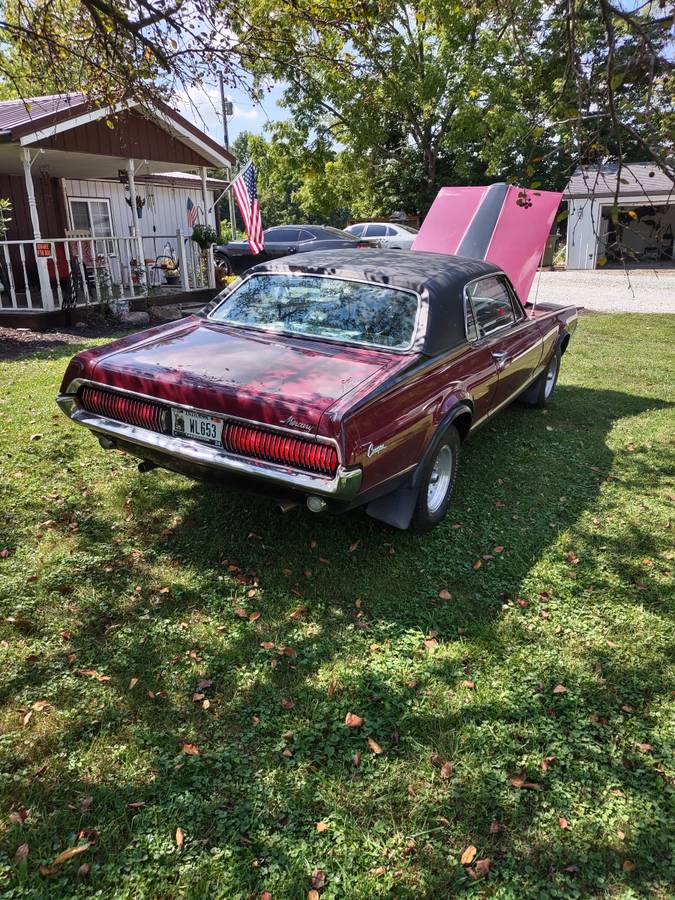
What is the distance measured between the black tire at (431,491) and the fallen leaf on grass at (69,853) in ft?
8.26

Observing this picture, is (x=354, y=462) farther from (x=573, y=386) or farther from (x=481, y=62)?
(x=481, y=62)

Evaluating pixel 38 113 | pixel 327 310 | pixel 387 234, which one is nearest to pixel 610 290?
pixel 387 234

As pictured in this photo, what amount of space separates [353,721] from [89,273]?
42.1 feet

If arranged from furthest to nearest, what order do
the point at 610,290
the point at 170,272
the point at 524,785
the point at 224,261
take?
1. the point at 610,290
2. the point at 224,261
3. the point at 170,272
4. the point at 524,785

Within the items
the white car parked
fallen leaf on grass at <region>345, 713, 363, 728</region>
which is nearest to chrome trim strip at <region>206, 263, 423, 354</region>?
fallen leaf on grass at <region>345, 713, 363, 728</region>

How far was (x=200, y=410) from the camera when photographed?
3.59 meters

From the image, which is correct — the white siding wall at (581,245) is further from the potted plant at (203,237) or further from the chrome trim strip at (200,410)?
the chrome trim strip at (200,410)

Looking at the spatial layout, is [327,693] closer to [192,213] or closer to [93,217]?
[93,217]

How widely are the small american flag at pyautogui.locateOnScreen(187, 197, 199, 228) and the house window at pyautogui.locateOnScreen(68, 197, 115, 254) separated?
2.35 meters

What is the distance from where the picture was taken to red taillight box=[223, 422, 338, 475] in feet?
10.9

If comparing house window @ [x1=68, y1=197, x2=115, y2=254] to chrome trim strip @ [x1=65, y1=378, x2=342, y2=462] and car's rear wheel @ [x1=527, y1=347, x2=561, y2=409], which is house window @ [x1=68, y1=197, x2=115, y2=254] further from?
chrome trim strip @ [x1=65, y1=378, x2=342, y2=462]

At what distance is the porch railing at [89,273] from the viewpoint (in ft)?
37.1

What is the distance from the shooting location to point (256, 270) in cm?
513

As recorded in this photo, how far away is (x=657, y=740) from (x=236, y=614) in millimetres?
2099
